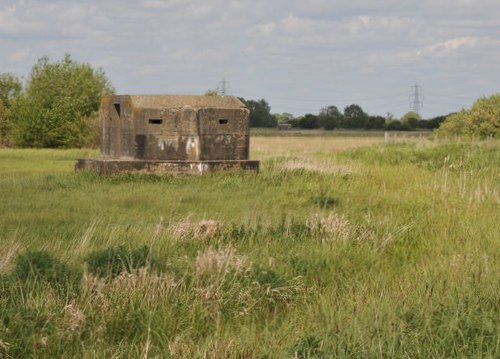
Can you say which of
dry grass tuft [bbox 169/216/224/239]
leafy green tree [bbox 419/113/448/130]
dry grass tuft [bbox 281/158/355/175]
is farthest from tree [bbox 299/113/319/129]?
dry grass tuft [bbox 169/216/224/239]

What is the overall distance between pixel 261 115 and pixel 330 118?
8.30m

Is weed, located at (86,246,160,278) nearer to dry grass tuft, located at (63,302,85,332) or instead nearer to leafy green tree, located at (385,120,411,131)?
dry grass tuft, located at (63,302,85,332)

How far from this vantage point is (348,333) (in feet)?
15.9

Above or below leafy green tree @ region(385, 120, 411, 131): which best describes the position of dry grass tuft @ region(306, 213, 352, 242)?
below

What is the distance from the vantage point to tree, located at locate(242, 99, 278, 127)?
3538 inches

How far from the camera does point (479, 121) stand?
1430 inches

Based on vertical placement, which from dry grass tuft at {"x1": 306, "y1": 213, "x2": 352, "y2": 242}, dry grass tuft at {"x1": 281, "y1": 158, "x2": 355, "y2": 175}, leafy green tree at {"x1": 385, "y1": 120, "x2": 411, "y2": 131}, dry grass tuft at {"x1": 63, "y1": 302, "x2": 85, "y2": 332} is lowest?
dry grass tuft at {"x1": 63, "y1": 302, "x2": 85, "y2": 332}

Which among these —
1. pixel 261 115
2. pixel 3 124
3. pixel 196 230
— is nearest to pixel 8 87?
pixel 3 124

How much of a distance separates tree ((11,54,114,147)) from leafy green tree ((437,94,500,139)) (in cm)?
1876

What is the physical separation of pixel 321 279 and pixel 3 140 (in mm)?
42326

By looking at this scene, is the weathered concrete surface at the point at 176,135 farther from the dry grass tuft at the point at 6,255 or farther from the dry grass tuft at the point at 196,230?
the dry grass tuft at the point at 6,255

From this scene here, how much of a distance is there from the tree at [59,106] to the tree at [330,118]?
44158 millimetres

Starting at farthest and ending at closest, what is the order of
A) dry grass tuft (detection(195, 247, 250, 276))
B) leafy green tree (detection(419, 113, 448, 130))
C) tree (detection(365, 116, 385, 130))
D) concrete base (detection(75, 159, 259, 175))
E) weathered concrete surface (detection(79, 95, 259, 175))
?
1. tree (detection(365, 116, 385, 130))
2. leafy green tree (detection(419, 113, 448, 130))
3. weathered concrete surface (detection(79, 95, 259, 175))
4. concrete base (detection(75, 159, 259, 175))
5. dry grass tuft (detection(195, 247, 250, 276))

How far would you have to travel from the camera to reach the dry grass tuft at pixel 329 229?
8.45 m
